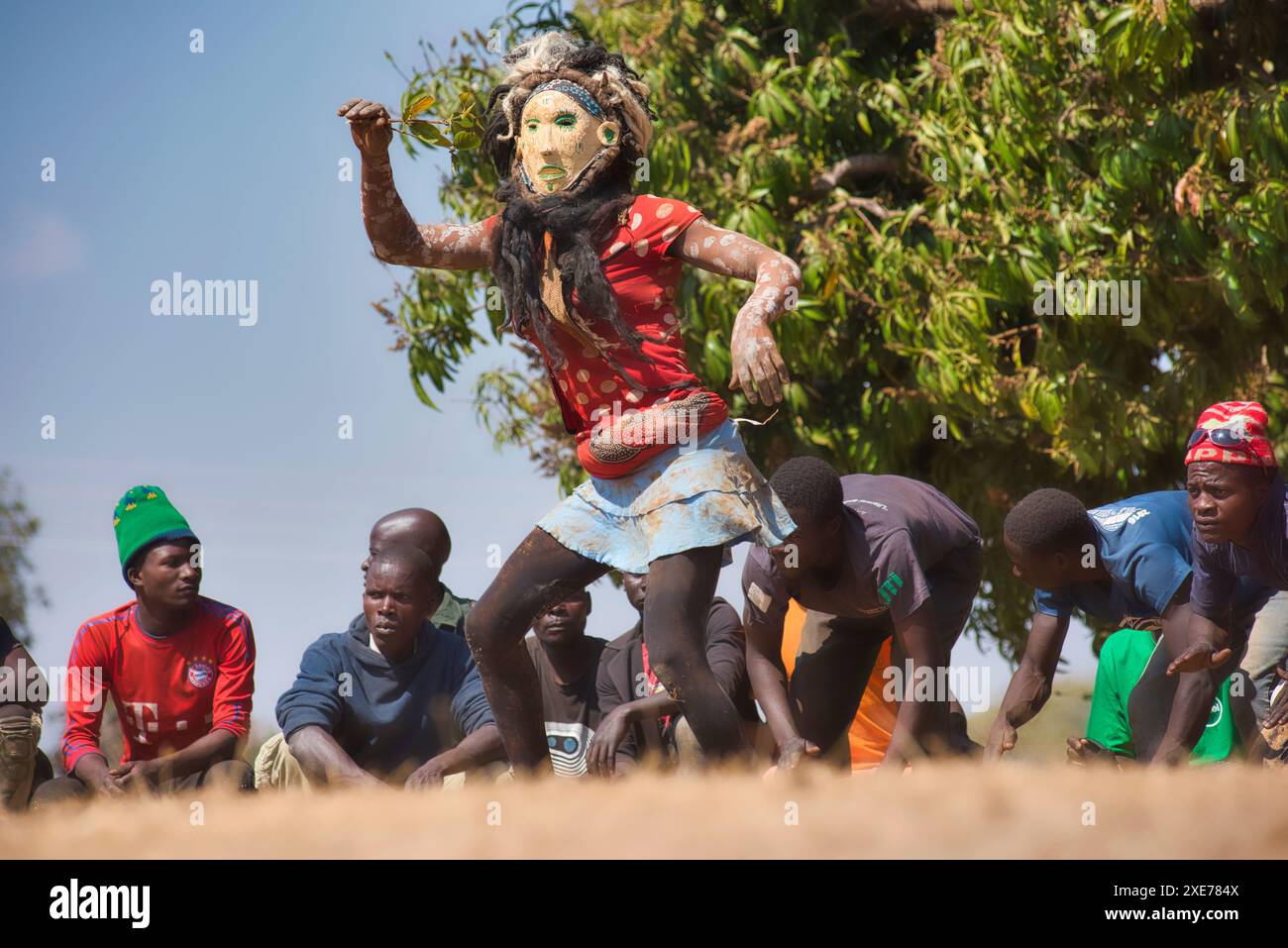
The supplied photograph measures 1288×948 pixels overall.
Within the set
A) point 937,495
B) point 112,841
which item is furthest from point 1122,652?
point 112,841

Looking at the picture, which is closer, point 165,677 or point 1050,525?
point 1050,525

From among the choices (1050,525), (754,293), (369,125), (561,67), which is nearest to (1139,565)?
(1050,525)

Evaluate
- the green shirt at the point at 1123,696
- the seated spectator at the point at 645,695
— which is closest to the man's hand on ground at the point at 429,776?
the seated spectator at the point at 645,695

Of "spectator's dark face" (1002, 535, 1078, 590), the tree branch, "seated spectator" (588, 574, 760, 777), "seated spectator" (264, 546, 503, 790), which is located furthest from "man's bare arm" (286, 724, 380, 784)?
the tree branch

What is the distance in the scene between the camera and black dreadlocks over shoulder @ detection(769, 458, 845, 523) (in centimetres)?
491

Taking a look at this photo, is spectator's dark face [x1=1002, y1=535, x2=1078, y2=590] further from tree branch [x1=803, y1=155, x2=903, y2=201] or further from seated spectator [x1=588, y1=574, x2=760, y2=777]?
tree branch [x1=803, y1=155, x2=903, y2=201]

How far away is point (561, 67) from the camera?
4.11 metres

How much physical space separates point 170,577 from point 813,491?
253 cm

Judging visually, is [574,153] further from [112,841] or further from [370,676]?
[370,676]

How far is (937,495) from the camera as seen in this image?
5.57m

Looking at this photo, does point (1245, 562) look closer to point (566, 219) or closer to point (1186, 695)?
point (1186, 695)

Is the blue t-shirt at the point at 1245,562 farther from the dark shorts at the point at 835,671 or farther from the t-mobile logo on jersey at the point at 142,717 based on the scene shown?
the t-mobile logo on jersey at the point at 142,717

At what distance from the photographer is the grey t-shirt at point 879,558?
15.9 feet

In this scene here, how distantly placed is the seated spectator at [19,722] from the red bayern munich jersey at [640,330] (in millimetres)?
2382
